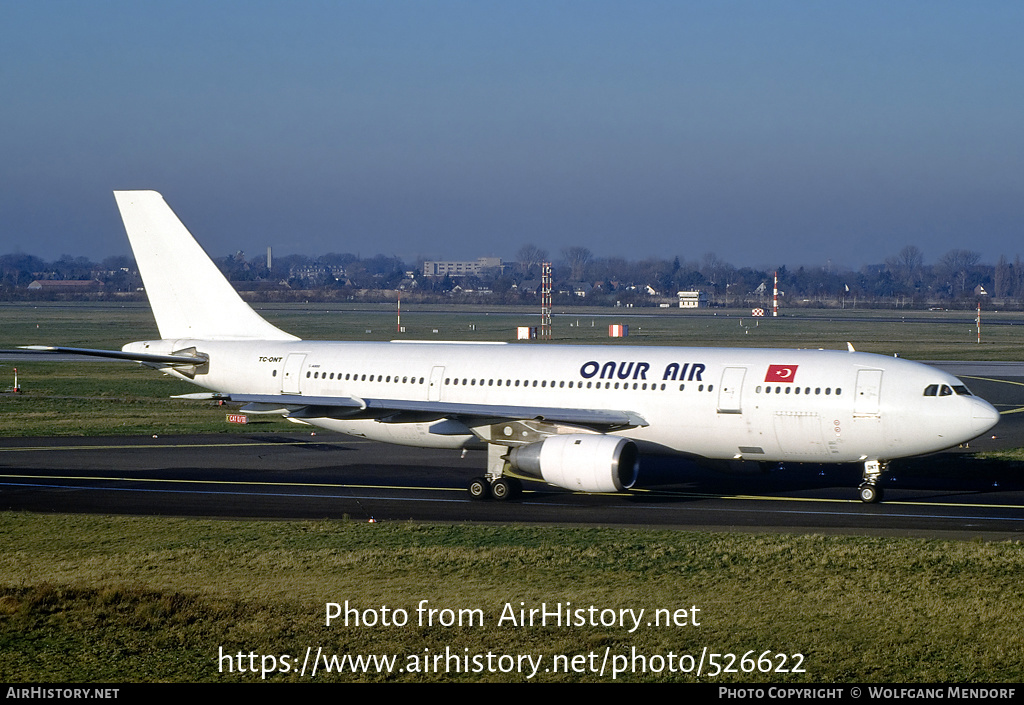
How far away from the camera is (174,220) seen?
38.1 m

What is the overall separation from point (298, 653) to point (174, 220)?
24589 mm

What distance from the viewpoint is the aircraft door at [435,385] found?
3425 cm

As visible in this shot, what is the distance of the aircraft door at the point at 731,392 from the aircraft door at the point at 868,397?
3.11 metres

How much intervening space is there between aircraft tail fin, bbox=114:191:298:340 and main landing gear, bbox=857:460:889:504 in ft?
66.1

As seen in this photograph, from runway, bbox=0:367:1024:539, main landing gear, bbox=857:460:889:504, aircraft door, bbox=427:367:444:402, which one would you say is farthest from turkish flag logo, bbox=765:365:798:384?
aircraft door, bbox=427:367:444:402

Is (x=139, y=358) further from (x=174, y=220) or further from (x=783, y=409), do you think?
(x=783, y=409)

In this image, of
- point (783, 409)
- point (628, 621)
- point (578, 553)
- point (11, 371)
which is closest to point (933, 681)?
point (628, 621)

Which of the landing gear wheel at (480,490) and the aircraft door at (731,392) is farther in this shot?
the landing gear wheel at (480,490)

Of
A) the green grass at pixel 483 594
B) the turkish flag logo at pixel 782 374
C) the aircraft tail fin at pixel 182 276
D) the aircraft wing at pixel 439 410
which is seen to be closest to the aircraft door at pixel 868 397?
Result: the turkish flag logo at pixel 782 374

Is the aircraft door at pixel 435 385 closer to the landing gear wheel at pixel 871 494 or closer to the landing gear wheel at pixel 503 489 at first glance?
the landing gear wheel at pixel 503 489

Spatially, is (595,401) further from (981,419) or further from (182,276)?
(182,276)

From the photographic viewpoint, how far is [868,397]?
29766 mm

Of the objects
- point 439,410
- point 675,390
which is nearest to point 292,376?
point 439,410

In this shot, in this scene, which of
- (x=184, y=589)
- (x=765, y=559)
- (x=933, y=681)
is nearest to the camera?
(x=933, y=681)
